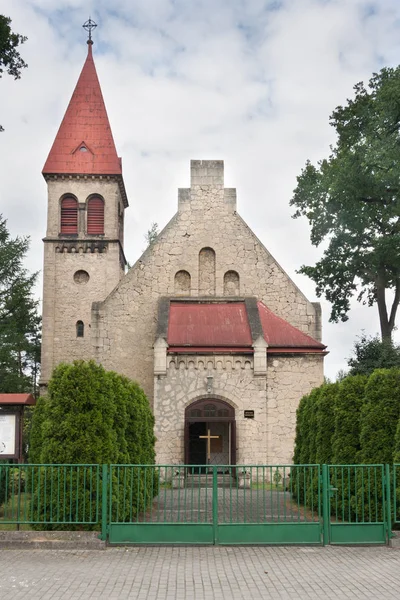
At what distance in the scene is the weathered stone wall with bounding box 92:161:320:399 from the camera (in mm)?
28266

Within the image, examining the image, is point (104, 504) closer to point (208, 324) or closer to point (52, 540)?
point (52, 540)

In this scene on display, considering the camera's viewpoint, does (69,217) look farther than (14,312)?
No

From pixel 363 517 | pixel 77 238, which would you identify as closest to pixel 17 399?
pixel 363 517

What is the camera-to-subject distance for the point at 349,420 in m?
15.2

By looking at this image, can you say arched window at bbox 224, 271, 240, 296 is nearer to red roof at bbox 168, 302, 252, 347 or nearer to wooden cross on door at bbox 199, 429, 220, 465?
red roof at bbox 168, 302, 252, 347

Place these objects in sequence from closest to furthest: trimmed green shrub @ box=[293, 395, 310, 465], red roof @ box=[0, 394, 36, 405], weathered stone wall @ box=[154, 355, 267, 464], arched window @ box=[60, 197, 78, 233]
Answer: red roof @ box=[0, 394, 36, 405] < trimmed green shrub @ box=[293, 395, 310, 465] < weathered stone wall @ box=[154, 355, 267, 464] < arched window @ box=[60, 197, 78, 233]

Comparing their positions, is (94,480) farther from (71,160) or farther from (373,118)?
(71,160)

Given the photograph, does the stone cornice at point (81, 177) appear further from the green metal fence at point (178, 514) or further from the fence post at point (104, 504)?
the fence post at point (104, 504)

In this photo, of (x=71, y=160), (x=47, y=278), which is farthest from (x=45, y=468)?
(x=71, y=160)

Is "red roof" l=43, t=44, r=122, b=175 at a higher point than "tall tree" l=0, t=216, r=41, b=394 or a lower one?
higher

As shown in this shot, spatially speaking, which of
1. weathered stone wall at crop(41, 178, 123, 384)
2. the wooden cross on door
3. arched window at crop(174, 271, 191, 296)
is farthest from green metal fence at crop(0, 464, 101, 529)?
weathered stone wall at crop(41, 178, 123, 384)

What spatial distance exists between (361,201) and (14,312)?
86.8 ft

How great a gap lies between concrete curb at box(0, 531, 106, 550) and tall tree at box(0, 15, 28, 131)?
38.4ft

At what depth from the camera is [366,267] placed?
34062 millimetres
